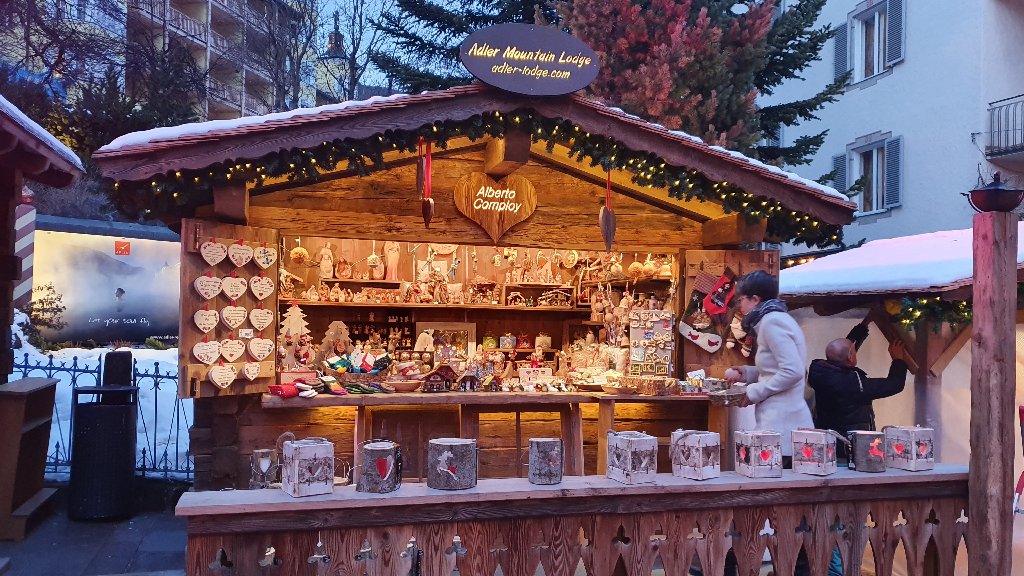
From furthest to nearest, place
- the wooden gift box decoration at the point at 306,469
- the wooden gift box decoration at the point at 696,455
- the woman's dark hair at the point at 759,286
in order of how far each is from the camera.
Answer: the woman's dark hair at the point at 759,286 < the wooden gift box decoration at the point at 696,455 < the wooden gift box decoration at the point at 306,469

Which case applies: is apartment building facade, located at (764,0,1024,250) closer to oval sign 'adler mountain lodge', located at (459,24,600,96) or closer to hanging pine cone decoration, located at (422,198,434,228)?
oval sign 'adler mountain lodge', located at (459,24,600,96)

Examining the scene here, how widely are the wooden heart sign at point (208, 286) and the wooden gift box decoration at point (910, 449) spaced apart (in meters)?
4.59

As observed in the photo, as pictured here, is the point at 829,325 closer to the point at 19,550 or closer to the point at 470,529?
the point at 470,529

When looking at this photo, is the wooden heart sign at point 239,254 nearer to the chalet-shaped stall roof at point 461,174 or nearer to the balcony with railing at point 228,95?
the chalet-shaped stall roof at point 461,174

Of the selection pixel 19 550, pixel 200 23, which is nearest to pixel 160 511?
pixel 19 550

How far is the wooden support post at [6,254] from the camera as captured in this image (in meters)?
7.01

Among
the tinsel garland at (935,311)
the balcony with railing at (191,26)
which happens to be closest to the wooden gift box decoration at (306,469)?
the tinsel garland at (935,311)

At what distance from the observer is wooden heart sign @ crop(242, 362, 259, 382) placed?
19.4 ft

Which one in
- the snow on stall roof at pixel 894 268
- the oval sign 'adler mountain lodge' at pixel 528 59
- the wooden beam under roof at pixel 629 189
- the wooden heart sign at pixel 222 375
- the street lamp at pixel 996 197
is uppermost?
the oval sign 'adler mountain lodge' at pixel 528 59

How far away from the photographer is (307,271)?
25.1 ft

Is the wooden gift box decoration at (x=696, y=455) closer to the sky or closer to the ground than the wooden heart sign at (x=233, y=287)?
closer to the ground

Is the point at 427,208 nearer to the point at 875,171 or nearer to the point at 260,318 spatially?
the point at 260,318

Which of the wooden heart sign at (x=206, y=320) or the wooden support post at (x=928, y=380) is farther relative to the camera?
the wooden support post at (x=928, y=380)

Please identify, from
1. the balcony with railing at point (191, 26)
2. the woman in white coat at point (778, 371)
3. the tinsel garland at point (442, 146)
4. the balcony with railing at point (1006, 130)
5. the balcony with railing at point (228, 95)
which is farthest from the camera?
the balcony with railing at point (191, 26)
